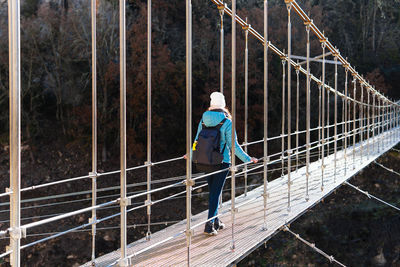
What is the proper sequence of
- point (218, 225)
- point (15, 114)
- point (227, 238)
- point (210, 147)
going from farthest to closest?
point (218, 225) < point (227, 238) < point (210, 147) < point (15, 114)

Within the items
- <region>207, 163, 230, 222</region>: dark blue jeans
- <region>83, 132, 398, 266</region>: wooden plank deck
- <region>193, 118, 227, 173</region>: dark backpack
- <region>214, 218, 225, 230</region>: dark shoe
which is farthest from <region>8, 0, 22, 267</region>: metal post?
<region>214, 218, 225, 230</region>: dark shoe

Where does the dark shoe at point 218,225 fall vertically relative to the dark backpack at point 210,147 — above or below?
below

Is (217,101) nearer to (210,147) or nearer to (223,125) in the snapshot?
(223,125)

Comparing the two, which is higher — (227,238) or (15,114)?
(15,114)

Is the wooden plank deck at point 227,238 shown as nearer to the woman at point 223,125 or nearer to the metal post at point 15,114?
the woman at point 223,125

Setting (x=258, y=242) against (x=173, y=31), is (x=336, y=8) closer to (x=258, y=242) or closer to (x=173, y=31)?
(x=173, y=31)

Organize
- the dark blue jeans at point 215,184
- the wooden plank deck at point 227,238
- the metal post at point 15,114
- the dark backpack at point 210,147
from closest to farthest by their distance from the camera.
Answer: the metal post at point 15,114, the wooden plank deck at point 227,238, the dark backpack at point 210,147, the dark blue jeans at point 215,184

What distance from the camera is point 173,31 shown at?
45.1 feet

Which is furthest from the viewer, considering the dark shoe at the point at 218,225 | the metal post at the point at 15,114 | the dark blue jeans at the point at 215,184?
the dark shoe at the point at 218,225

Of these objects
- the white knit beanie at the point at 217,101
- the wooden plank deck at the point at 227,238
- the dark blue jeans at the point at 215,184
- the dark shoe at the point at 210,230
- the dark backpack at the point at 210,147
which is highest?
the white knit beanie at the point at 217,101

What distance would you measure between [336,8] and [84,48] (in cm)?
1076

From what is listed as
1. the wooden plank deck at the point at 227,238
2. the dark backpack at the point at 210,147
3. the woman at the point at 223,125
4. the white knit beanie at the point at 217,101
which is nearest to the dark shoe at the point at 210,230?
the wooden plank deck at the point at 227,238

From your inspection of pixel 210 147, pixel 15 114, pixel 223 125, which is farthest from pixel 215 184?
pixel 15 114

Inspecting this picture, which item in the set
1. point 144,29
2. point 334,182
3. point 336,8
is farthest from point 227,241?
point 336,8
